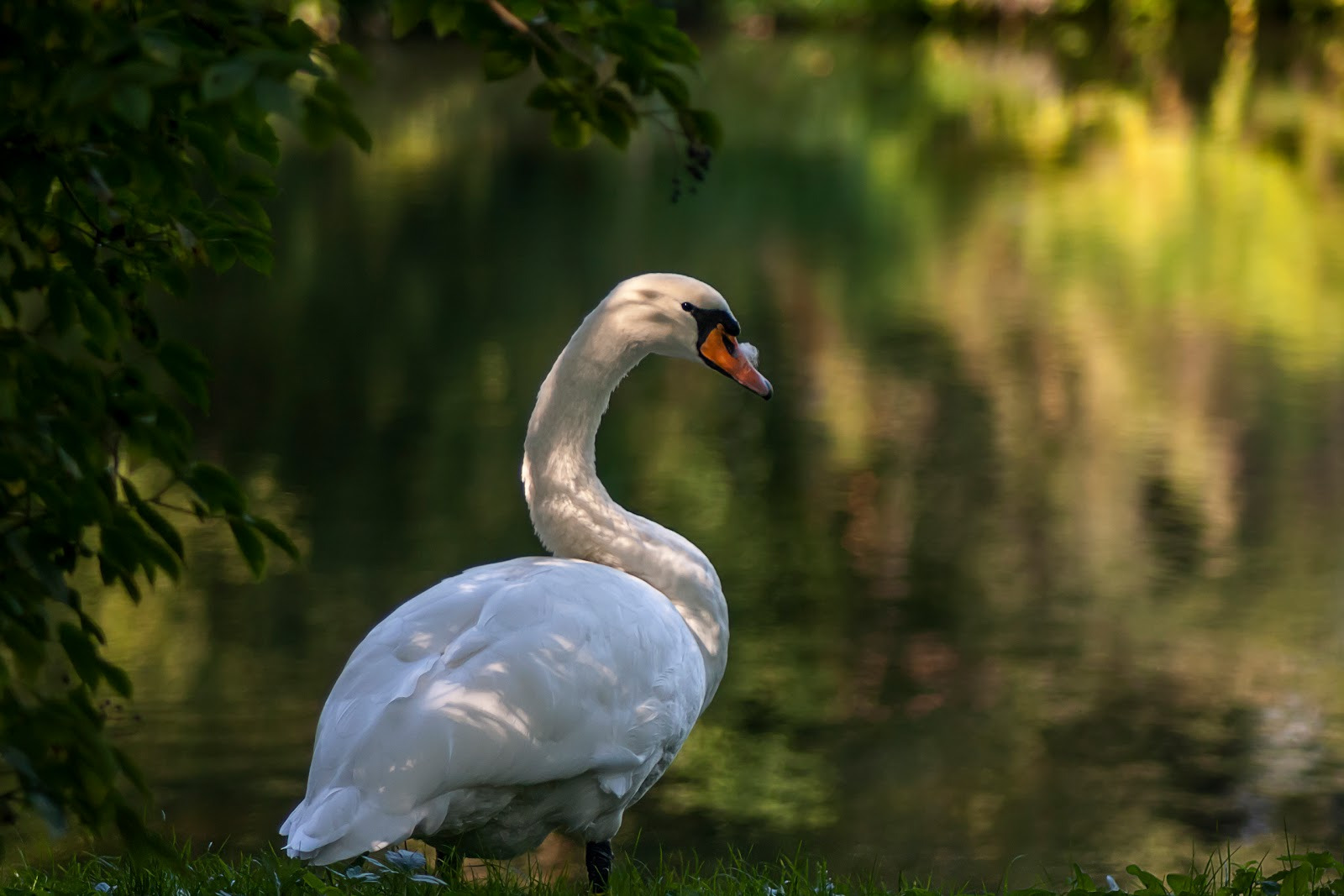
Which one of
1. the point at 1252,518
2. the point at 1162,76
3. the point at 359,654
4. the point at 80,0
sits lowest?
the point at 1162,76

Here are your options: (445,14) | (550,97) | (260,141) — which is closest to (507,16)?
(445,14)

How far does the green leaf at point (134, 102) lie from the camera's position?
1577 mm

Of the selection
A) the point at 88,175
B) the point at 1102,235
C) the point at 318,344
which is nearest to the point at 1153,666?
the point at 88,175

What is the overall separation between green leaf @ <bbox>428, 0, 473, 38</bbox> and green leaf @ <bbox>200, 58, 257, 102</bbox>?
61cm

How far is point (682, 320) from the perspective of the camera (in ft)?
14.3

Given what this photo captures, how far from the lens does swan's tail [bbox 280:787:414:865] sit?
3191 millimetres

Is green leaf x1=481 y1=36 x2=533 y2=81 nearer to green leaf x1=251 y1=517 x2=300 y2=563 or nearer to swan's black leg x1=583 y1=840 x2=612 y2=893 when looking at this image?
green leaf x1=251 y1=517 x2=300 y2=563

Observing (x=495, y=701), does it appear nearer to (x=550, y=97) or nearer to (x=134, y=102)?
(x=550, y=97)

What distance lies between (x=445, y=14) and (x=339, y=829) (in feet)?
5.41

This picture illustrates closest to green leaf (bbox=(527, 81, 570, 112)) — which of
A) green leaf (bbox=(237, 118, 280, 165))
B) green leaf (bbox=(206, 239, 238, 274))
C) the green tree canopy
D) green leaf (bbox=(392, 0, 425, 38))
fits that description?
the green tree canopy

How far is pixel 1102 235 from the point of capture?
15.9 metres

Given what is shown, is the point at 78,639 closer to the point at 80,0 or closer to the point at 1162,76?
the point at 80,0

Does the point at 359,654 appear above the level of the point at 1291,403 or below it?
above

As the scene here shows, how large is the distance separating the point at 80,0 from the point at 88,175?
0.89 feet
